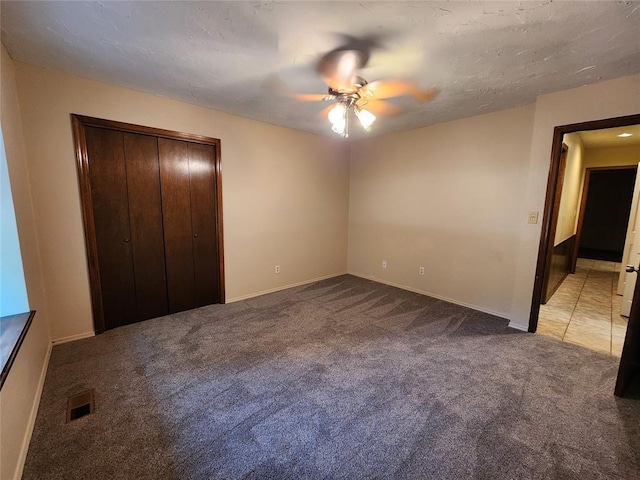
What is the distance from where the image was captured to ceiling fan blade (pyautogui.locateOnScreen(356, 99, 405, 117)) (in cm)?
275

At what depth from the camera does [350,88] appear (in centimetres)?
209

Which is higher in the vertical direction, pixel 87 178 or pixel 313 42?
pixel 313 42

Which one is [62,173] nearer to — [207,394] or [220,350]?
[220,350]

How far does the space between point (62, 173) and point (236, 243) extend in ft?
5.70

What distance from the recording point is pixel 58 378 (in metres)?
1.97

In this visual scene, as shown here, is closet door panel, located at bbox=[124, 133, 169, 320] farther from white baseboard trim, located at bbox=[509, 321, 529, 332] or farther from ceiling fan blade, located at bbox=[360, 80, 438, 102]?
white baseboard trim, located at bbox=[509, 321, 529, 332]

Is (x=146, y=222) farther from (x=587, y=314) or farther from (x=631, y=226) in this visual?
(x=631, y=226)

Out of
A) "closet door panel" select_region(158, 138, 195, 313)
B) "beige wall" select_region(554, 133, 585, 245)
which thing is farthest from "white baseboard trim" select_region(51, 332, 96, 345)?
"beige wall" select_region(554, 133, 585, 245)

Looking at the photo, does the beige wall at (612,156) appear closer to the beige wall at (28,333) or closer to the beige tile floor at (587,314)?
the beige tile floor at (587,314)

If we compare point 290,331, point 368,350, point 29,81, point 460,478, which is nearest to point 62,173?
point 29,81

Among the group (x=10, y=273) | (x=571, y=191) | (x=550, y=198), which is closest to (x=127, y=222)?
(x=10, y=273)

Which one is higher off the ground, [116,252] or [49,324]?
[116,252]

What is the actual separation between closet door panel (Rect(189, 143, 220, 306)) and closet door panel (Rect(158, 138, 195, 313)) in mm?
57

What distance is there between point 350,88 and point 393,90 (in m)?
0.58
